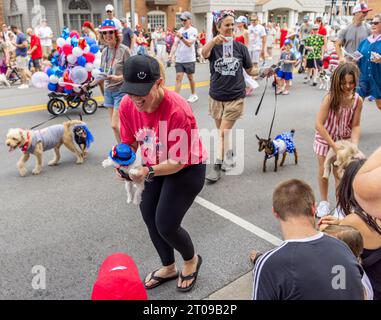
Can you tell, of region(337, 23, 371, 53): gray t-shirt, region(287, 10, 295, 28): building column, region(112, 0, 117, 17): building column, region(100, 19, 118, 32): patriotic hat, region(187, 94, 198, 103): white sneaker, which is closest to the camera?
region(100, 19, 118, 32): patriotic hat

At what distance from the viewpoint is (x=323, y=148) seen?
387 cm

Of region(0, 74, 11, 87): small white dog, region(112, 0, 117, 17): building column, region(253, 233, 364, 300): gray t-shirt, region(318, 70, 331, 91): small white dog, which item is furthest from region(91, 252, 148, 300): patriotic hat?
region(112, 0, 117, 17): building column

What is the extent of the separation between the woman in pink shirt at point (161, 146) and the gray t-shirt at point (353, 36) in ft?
21.0

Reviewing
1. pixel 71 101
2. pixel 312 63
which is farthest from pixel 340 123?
pixel 312 63

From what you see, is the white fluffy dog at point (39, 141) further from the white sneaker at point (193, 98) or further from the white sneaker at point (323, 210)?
the white sneaker at point (193, 98)

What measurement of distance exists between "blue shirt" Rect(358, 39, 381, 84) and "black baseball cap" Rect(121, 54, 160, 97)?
5.36 m

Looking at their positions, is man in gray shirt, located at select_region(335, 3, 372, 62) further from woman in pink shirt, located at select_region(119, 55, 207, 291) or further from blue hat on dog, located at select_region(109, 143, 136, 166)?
blue hat on dog, located at select_region(109, 143, 136, 166)

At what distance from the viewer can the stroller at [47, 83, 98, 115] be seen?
8.24 metres

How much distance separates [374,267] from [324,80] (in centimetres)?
1035

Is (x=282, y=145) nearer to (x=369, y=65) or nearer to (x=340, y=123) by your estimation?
(x=340, y=123)

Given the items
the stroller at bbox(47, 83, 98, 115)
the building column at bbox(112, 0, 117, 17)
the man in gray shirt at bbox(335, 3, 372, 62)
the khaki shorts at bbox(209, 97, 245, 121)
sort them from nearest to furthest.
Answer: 1. the khaki shorts at bbox(209, 97, 245, 121)
2. the man in gray shirt at bbox(335, 3, 372, 62)
3. the stroller at bbox(47, 83, 98, 115)
4. the building column at bbox(112, 0, 117, 17)

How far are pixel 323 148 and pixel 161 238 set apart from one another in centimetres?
202

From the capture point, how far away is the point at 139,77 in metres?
2.26
